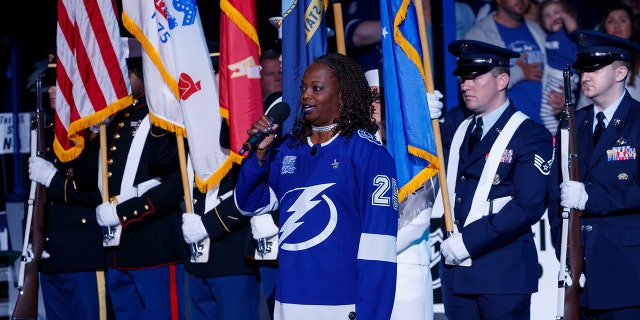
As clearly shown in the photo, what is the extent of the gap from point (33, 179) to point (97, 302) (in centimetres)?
88

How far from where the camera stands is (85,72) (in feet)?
20.1

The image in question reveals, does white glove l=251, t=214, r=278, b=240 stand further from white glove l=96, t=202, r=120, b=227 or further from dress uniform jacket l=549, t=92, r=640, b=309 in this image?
dress uniform jacket l=549, t=92, r=640, b=309

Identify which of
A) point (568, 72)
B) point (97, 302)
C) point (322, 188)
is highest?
point (568, 72)

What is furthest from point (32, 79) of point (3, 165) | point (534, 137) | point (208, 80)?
point (534, 137)

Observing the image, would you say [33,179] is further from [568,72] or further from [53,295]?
[568,72]

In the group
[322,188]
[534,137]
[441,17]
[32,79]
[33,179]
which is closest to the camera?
[322,188]

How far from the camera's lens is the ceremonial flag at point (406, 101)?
4.99 metres

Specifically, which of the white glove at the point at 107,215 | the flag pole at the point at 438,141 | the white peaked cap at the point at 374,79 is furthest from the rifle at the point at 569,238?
the white glove at the point at 107,215

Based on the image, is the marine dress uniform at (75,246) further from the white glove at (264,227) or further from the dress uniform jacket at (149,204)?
the white glove at (264,227)

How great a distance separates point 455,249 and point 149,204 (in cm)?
184

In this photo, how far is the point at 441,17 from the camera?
7.82 metres

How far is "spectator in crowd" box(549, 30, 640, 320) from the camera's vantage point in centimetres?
496

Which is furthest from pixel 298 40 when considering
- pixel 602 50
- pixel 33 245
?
pixel 33 245

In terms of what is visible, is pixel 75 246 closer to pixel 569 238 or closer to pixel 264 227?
pixel 264 227
